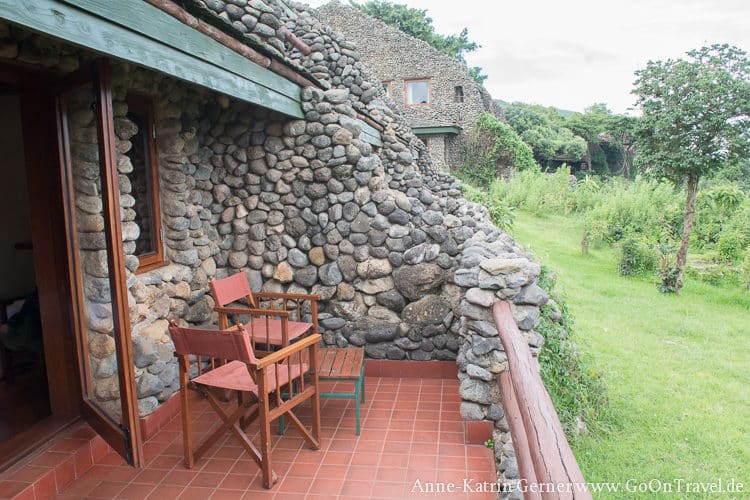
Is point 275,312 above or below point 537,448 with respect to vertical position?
above

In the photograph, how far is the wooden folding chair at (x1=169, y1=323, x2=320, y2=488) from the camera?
2.86m

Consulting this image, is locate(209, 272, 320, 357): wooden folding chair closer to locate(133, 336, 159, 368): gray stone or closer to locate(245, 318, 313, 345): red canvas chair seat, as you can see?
locate(245, 318, 313, 345): red canvas chair seat

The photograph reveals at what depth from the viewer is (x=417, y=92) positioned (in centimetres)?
2078

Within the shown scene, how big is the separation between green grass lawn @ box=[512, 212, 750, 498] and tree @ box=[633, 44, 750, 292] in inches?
51.4

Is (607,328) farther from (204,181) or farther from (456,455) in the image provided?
(204,181)

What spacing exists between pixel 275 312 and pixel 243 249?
1588mm

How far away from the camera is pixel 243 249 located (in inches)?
193

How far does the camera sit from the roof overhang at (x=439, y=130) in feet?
66.4

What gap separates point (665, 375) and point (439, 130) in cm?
1587

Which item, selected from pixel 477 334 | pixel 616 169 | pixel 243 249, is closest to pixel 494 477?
pixel 477 334

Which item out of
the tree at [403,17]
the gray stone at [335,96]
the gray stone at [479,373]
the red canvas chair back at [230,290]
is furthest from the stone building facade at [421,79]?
the gray stone at [479,373]

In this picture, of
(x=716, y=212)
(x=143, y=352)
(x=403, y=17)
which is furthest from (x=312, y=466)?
(x=403, y=17)

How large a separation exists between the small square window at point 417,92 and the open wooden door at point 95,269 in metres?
18.6

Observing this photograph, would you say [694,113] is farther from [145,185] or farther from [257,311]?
[145,185]
